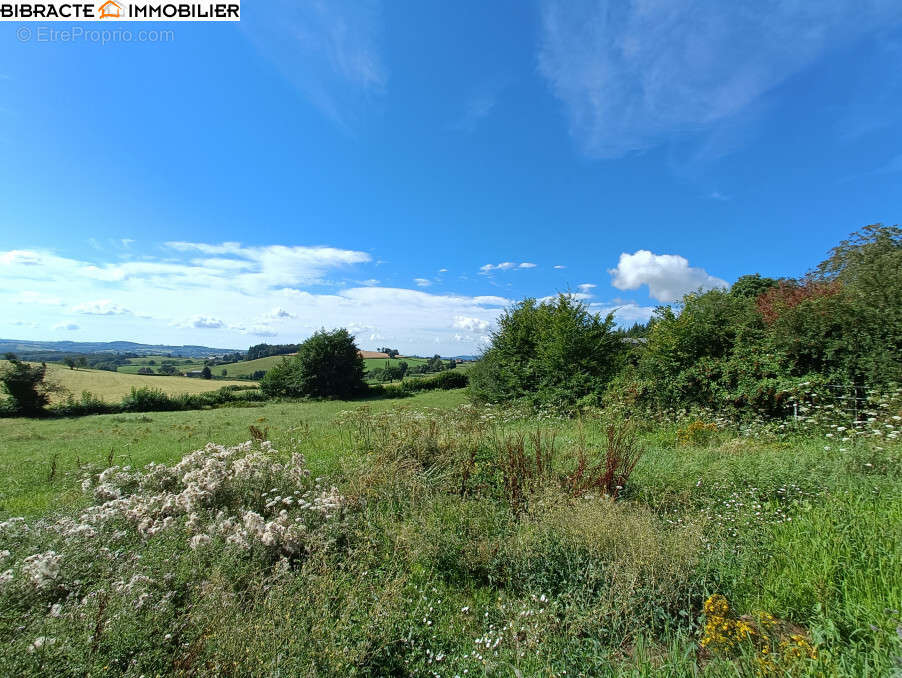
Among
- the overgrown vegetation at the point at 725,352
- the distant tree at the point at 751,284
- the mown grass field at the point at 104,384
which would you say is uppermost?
the distant tree at the point at 751,284

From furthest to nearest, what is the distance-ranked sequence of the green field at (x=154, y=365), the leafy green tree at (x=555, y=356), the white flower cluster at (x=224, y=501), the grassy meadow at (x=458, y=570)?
the green field at (x=154, y=365)
the leafy green tree at (x=555, y=356)
the white flower cluster at (x=224, y=501)
the grassy meadow at (x=458, y=570)

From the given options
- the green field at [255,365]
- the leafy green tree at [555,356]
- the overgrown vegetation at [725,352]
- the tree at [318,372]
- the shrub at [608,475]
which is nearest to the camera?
the shrub at [608,475]

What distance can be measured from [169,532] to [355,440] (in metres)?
3.67

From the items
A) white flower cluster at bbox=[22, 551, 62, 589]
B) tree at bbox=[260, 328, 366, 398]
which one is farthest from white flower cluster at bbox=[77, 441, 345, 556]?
tree at bbox=[260, 328, 366, 398]

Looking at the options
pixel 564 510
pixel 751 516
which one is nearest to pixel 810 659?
pixel 564 510

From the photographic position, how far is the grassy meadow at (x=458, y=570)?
7.43 ft

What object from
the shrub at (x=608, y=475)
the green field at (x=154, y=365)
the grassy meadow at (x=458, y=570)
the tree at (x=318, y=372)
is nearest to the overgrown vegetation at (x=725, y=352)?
the grassy meadow at (x=458, y=570)

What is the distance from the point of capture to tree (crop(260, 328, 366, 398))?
1361 inches

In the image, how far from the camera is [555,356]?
14695 mm

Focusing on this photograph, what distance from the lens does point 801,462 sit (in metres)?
5.41

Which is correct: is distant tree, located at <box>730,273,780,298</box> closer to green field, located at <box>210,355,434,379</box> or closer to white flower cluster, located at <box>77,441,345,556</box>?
white flower cluster, located at <box>77,441,345,556</box>

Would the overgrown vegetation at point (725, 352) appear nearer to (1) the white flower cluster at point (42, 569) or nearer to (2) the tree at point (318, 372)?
(1) the white flower cluster at point (42, 569)

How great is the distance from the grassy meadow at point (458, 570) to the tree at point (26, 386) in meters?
28.9

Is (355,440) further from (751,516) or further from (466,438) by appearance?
(751,516)
